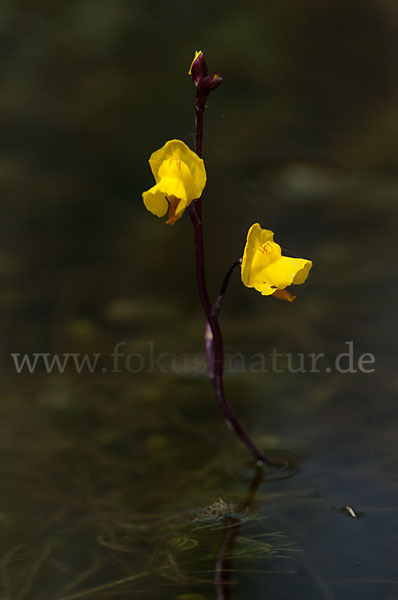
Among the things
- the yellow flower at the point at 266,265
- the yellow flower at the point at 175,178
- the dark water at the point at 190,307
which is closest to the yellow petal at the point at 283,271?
the yellow flower at the point at 266,265

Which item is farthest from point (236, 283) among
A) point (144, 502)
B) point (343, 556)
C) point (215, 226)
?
point (343, 556)

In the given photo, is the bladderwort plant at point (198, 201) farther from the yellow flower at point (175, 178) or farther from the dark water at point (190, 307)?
the dark water at point (190, 307)

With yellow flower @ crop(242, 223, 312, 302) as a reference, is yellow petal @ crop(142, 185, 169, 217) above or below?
above

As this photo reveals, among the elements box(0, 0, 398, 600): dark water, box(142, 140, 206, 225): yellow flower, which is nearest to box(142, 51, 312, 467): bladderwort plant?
box(142, 140, 206, 225): yellow flower

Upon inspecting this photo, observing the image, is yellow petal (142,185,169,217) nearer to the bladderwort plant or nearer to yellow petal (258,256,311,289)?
the bladderwort plant
